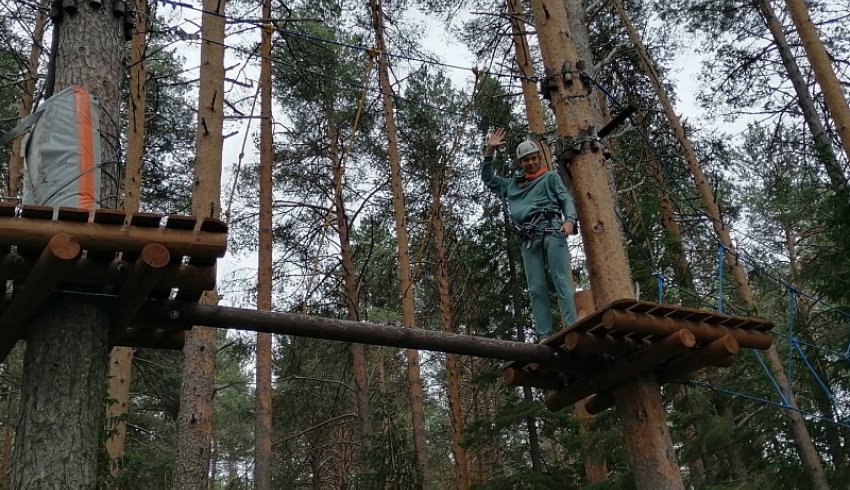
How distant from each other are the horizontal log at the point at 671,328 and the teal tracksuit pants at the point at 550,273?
2.39 ft

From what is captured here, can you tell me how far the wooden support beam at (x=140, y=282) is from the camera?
329 cm

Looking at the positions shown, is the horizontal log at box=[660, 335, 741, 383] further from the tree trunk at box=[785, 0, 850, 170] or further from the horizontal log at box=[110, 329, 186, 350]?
the tree trunk at box=[785, 0, 850, 170]

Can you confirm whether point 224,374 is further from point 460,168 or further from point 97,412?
point 97,412

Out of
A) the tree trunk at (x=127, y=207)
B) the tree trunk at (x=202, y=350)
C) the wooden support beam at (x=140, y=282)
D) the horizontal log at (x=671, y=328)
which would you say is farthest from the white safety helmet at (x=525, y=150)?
the tree trunk at (x=127, y=207)

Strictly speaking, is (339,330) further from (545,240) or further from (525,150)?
(525,150)

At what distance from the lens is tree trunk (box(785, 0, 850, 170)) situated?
8.95 meters

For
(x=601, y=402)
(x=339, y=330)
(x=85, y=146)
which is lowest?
(x=601, y=402)

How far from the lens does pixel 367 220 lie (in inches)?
626

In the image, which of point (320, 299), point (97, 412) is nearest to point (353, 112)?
point (320, 299)

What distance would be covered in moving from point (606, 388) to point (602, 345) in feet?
1.98

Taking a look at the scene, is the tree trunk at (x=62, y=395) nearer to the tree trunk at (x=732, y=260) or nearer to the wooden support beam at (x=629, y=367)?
the wooden support beam at (x=629, y=367)

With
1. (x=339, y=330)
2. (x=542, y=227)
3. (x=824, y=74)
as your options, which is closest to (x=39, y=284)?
(x=339, y=330)

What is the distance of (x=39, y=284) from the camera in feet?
10.9

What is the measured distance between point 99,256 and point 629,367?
10.6 feet
